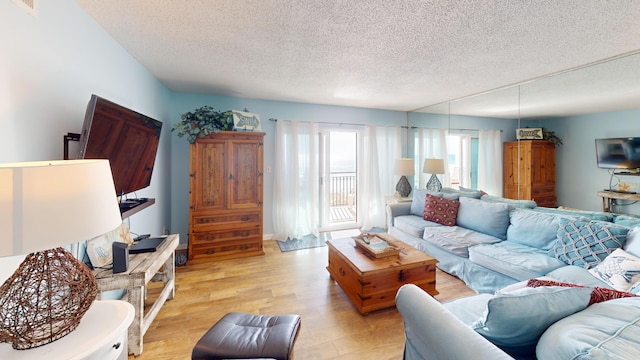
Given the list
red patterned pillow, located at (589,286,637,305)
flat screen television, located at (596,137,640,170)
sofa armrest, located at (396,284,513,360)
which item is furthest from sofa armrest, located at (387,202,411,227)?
red patterned pillow, located at (589,286,637,305)

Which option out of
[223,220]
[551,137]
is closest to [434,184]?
[551,137]

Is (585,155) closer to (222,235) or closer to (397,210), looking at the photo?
(397,210)

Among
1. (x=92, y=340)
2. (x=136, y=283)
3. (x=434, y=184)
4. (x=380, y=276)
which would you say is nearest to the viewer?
(x=92, y=340)

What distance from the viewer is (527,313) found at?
0.94 metres

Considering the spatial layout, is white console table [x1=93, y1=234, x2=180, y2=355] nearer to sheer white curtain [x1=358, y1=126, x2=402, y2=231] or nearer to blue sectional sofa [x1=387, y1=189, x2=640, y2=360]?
blue sectional sofa [x1=387, y1=189, x2=640, y2=360]

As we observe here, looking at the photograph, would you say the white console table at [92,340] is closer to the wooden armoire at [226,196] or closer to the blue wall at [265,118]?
the wooden armoire at [226,196]

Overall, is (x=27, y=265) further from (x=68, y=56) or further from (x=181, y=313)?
(x=181, y=313)

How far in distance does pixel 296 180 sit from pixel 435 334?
3.32 meters

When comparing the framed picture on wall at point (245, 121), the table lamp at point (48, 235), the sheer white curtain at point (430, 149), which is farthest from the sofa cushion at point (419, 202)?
the table lamp at point (48, 235)

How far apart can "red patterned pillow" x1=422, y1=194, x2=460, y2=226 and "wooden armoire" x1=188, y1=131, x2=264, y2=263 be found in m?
2.32

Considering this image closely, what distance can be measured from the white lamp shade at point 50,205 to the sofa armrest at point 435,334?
130 centimetres

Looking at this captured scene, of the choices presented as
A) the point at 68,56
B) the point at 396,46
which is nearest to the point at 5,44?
the point at 68,56

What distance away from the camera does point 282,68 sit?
8.80 feet

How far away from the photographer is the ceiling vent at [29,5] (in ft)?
3.86
